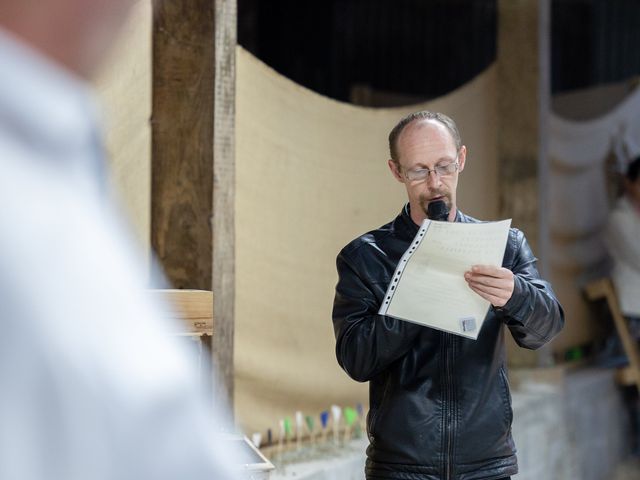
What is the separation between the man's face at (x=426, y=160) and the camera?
2.26 m

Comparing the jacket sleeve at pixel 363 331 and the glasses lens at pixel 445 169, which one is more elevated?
the glasses lens at pixel 445 169

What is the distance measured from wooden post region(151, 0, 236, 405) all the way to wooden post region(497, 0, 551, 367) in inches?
106

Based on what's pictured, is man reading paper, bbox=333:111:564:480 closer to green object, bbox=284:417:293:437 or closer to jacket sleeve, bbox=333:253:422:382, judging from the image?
Result: jacket sleeve, bbox=333:253:422:382

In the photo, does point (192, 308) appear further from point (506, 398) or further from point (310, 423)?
point (310, 423)

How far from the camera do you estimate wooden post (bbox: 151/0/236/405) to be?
2902 millimetres

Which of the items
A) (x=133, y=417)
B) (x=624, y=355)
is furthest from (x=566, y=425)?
(x=133, y=417)

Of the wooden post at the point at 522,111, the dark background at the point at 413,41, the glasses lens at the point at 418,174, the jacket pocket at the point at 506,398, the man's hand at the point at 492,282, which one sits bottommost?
the jacket pocket at the point at 506,398

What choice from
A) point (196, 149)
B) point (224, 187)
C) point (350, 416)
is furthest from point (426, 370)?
point (350, 416)

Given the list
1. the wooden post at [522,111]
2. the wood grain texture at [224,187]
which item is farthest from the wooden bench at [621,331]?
the wood grain texture at [224,187]

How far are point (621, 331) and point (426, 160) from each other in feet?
14.1

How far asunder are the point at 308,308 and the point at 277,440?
0.55 meters

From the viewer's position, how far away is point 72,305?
658mm

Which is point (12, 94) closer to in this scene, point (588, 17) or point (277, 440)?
point (277, 440)

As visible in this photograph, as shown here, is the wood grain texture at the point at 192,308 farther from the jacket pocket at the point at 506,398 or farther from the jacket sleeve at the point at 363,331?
the jacket pocket at the point at 506,398
